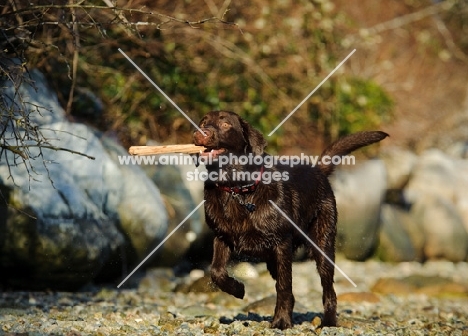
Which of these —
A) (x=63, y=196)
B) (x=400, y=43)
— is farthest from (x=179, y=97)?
(x=400, y=43)

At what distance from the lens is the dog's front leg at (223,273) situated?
525 cm

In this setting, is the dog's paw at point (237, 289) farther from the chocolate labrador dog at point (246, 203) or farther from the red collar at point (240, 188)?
the red collar at point (240, 188)

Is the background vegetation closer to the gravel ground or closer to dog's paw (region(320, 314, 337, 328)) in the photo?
the gravel ground

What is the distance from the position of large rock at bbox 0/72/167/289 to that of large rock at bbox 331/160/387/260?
246 centimetres

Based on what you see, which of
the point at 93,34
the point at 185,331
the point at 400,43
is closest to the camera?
the point at 185,331

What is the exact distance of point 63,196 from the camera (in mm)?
6797

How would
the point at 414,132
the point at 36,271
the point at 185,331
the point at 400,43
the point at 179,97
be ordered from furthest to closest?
1. the point at 400,43
2. the point at 414,132
3. the point at 179,97
4. the point at 36,271
5. the point at 185,331

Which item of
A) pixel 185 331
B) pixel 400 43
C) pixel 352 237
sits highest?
pixel 400 43

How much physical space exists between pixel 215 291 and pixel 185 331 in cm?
209

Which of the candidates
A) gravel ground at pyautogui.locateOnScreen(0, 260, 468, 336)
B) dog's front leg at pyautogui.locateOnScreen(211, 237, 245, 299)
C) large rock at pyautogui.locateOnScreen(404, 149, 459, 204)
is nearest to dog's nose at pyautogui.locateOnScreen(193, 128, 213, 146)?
dog's front leg at pyautogui.locateOnScreen(211, 237, 245, 299)

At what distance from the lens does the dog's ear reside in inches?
208

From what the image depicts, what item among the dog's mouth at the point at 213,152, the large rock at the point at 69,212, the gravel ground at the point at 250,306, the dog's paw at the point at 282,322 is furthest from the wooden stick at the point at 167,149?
the large rock at the point at 69,212

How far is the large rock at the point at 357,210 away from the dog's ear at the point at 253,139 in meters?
3.78

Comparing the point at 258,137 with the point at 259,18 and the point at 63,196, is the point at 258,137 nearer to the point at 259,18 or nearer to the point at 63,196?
the point at 63,196
